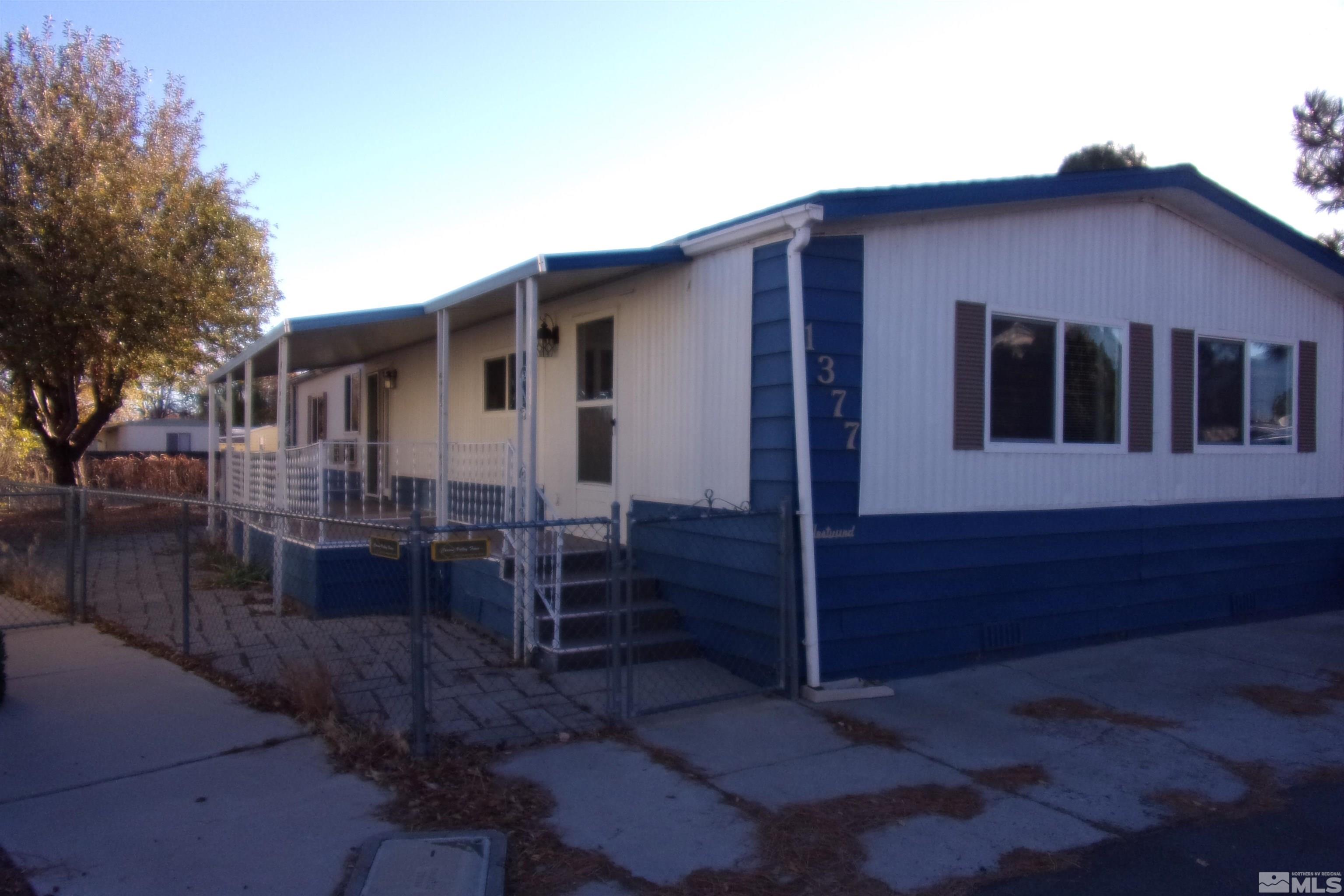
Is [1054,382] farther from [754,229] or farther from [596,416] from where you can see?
[596,416]

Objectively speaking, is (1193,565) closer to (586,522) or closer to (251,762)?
(586,522)

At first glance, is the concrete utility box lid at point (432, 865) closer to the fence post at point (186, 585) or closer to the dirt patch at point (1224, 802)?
the dirt patch at point (1224, 802)

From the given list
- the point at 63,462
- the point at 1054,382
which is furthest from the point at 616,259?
the point at 63,462

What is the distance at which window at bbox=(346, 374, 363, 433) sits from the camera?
15742 mm

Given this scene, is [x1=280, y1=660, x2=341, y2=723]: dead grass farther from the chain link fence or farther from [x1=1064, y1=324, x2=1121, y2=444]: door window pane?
[x1=1064, y1=324, x2=1121, y2=444]: door window pane

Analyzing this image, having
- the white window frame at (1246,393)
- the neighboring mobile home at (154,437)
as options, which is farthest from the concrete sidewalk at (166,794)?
the neighboring mobile home at (154,437)

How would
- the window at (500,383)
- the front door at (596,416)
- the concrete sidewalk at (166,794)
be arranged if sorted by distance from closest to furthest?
the concrete sidewalk at (166,794), the front door at (596,416), the window at (500,383)

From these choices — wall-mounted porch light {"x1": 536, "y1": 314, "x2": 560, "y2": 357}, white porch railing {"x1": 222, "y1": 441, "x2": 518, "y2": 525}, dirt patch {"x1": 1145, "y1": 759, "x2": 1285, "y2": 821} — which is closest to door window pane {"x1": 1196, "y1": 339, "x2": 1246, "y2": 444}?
dirt patch {"x1": 1145, "y1": 759, "x2": 1285, "y2": 821}

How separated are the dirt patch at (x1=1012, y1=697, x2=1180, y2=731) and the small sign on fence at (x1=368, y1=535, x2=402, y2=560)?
3.98 m

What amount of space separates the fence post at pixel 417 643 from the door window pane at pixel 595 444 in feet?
11.7

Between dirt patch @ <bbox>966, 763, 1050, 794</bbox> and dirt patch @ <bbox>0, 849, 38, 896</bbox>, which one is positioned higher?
dirt patch @ <bbox>966, 763, 1050, 794</bbox>

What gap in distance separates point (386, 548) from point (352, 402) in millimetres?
11251

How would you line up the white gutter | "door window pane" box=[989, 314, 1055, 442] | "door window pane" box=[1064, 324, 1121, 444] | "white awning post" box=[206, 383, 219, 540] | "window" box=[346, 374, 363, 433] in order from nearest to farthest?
the white gutter < "door window pane" box=[989, 314, 1055, 442] < "door window pane" box=[1064, 324, 1121, 444] < "white awning post" box=[206, 383, 219, 540] < "window" box=[346, 374, 363, 433]

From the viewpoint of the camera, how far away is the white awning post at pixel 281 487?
9320mm
